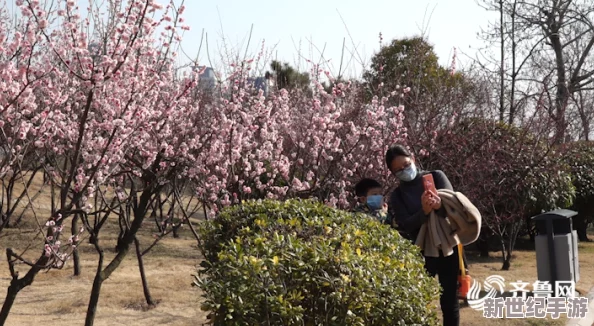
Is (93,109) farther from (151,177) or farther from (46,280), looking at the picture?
(46,280)

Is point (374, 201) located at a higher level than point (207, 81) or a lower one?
lower

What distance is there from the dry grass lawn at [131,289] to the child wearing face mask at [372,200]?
197 cm

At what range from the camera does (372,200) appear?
4.57m

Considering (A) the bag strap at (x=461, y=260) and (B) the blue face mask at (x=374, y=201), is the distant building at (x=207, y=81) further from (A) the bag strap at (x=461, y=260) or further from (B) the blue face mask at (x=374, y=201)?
(A) the bag strap at (x=461, y=260)

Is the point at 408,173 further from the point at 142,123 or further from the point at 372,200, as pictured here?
the point at 142,123

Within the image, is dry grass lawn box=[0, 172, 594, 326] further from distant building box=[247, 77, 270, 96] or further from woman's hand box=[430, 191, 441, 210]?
distant building box=[247, 77, 270, 96]

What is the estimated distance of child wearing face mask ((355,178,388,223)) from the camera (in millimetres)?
4570

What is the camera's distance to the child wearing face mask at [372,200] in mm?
4570

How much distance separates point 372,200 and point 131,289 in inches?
153

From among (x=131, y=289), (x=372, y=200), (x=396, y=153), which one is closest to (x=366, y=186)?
(x=372, y=200)

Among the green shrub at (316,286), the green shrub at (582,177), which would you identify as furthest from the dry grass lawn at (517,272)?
the green shrub at (316,286)

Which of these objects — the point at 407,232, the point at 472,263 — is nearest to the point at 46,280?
the point at 407,232

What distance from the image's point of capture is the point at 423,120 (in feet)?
27.9

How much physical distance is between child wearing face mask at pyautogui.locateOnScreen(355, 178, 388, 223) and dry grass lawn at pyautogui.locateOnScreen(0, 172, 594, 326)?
6.46ft
